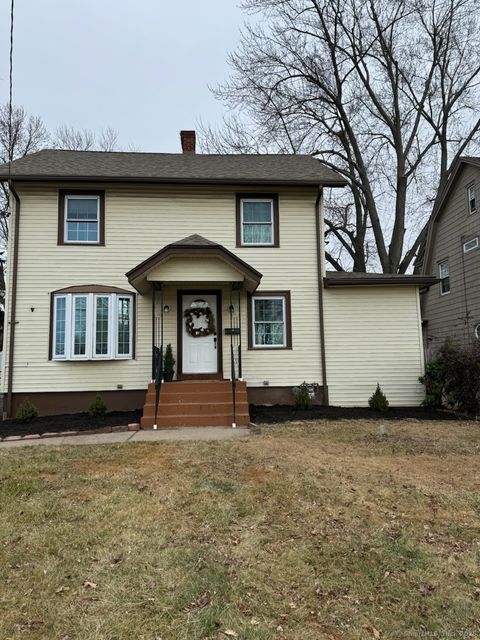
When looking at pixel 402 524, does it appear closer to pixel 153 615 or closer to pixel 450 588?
pixel 450 588

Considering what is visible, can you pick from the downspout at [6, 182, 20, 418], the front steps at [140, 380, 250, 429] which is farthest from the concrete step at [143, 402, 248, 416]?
the downspout at [6, 182, 20, 418]

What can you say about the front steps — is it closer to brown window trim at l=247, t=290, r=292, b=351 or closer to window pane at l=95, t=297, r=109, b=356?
brown window trim at l=247, t=290, r=292, b=351

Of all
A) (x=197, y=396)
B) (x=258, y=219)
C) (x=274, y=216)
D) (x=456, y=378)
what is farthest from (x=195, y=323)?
(x=456, y=378)

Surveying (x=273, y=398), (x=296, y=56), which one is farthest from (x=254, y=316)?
(x=296, y=56)

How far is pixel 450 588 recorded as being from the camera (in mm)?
2928

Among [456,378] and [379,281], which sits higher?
[379,281]

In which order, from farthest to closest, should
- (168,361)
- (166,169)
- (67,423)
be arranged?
(166,169) < (168,361) < (67,423)

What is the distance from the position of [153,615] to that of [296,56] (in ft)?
71.4

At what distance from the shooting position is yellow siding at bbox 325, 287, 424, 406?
11141 mm

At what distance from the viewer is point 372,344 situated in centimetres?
1123

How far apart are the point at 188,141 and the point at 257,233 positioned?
502cm

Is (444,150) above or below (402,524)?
above

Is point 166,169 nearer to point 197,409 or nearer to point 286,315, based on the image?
point 286,315

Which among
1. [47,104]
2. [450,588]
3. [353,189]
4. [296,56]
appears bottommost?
[450,588]
